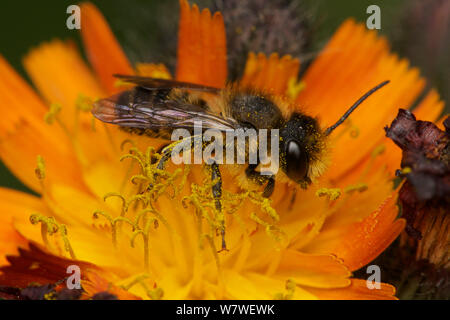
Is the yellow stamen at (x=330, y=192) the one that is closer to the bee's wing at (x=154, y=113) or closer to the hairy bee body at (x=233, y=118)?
the hairy bee body at (x=233, y=118)

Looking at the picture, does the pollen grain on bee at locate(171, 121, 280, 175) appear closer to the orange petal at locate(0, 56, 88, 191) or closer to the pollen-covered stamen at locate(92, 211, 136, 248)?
the pollen-covered stamen at locate(92, 211, 136, 248)

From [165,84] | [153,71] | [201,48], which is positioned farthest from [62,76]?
[165,84]

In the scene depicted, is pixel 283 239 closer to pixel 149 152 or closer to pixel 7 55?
pixel 149 152

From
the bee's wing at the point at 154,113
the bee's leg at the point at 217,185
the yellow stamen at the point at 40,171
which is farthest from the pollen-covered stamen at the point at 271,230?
the yellow stamen at the point at 40,171

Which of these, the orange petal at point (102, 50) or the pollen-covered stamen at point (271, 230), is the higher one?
the orange petal at point (102, 50)

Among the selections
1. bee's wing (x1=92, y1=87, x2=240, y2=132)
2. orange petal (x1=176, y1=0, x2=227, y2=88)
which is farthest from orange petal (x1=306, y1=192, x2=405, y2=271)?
orange petal (x1=176, y1=0, x2=227, y2=88)

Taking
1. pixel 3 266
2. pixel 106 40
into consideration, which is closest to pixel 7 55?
pixel 106 40
